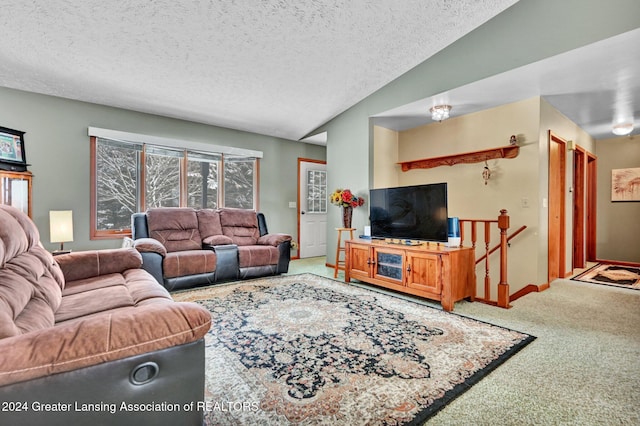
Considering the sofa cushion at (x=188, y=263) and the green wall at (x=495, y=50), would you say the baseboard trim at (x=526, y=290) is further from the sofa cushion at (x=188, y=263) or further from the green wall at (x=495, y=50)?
the sofa cushion at (x=188, y=263)

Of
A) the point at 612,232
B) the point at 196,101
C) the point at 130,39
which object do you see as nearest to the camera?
the point at 130,39

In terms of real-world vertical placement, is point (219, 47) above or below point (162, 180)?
above

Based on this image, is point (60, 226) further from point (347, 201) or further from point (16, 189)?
point (347, 201)

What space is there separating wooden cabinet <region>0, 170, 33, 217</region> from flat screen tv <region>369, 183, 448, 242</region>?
396 cm

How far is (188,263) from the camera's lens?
11.5 feet

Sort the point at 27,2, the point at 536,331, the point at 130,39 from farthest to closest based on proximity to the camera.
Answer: the point at 130,39, the point at 536,331, the point at 27,2

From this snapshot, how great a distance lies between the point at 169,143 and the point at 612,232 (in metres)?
7.69

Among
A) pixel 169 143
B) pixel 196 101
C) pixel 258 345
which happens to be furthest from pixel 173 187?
pixel 258 345

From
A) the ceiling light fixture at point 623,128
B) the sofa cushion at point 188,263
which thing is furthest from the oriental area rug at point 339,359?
the ceiling light fixture at point 623,128

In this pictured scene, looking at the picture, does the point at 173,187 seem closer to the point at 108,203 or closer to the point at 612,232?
the point at 108,203

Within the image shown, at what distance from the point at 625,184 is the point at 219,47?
22.1 feet

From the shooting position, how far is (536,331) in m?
2.37

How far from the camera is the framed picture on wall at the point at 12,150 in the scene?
3.13 m

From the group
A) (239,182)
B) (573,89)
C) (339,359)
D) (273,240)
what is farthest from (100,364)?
(239,182)
